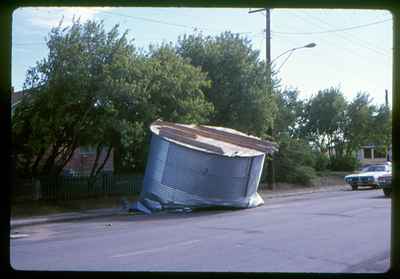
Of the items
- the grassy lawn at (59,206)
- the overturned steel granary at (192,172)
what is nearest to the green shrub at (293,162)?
the grassy lawn at (59,206)

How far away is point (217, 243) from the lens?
10.5 m

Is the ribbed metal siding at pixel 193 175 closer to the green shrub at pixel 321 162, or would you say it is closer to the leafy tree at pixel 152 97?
the leafy tree at pixel 152 97

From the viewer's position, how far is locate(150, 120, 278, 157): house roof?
18328mm

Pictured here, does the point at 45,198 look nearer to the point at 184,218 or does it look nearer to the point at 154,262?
the point at 184,218

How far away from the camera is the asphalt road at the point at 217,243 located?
7934mm

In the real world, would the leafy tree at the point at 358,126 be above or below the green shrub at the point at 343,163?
above

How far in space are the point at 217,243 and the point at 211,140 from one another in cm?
911

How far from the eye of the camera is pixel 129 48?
20.6 metres

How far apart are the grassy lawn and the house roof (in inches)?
150

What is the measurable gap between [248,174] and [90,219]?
225 inches

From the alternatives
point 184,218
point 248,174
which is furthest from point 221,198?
point 184,218

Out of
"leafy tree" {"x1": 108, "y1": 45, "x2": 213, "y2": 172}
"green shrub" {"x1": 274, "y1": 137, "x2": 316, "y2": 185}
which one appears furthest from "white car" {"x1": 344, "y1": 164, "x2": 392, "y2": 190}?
"leafy tree" {"x1": 108, "y1": 45, "x2": 213, "y2": 172}

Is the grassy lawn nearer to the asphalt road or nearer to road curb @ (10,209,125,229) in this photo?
road curb @ (10,209,125,229)

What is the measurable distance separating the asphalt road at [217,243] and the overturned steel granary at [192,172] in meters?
1.33
